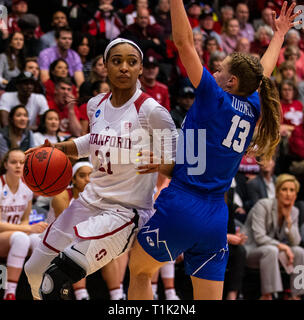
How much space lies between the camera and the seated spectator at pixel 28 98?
22.9 feet

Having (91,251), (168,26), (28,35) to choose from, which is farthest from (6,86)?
(91,251)

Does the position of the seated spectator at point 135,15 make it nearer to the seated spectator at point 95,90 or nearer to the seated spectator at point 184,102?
the seated spectator at point 184,102

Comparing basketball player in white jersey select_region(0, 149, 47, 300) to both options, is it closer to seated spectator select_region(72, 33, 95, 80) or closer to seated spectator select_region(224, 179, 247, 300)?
seated spectator select_region(224, 179, 247, 300)

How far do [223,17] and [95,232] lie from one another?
295 inches

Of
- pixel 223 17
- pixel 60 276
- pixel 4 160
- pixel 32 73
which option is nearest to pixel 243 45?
pixel 223 17

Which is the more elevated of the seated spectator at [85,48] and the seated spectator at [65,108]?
the seated spectator at [85,48]

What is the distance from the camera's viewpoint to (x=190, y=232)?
3348 millimetres

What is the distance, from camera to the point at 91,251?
3.45 m

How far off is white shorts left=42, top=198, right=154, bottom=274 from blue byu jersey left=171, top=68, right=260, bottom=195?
37 cm

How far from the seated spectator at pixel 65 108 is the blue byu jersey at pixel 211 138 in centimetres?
359

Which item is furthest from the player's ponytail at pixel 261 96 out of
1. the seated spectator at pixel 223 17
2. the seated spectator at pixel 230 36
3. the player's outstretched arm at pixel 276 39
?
the seated spectator at pixel 223 17

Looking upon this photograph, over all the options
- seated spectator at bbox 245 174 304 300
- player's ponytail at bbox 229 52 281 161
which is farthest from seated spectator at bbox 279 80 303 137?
player's ponytail at bbox 229 52 281 161

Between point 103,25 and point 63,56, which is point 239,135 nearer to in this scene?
point 63,56

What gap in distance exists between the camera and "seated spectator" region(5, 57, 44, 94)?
23.3ft
